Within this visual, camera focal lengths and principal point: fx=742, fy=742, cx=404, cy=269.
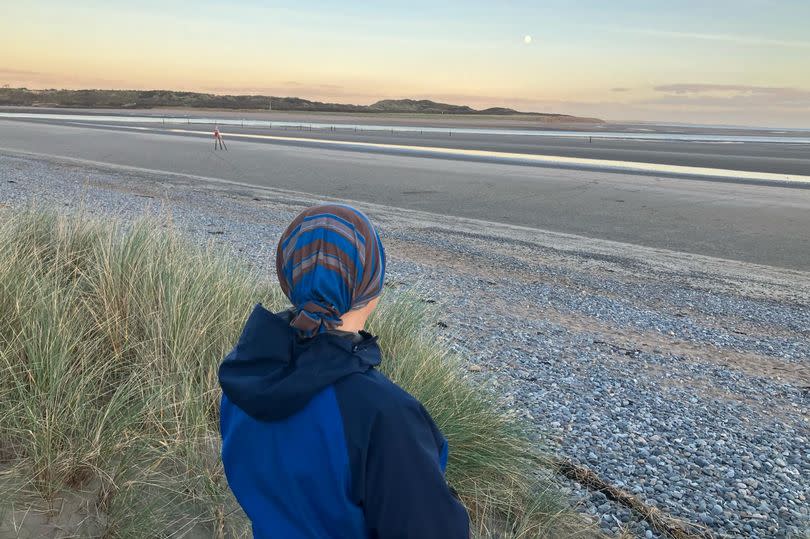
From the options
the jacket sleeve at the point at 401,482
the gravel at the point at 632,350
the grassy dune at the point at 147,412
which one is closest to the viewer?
the jacket sleeve at the point at 401,482

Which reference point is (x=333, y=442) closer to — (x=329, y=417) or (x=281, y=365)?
(x=329, y=417)

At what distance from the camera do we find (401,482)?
1.59m

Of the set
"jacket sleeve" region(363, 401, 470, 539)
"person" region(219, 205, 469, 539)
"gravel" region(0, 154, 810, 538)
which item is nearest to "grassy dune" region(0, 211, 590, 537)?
"gravel" region(0, 154, 810, 538)

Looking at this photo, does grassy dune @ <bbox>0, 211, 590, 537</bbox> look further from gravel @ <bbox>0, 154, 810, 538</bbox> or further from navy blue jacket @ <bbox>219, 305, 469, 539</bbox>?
navy blue jacket @ <bbox>219, 305, 469, 539</bbox>

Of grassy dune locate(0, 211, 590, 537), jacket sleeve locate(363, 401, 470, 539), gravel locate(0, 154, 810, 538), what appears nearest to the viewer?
jacket sleeve locate(363, 401, 470, 539)

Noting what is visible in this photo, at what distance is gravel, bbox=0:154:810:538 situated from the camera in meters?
4.45

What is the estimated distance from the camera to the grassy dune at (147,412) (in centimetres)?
314

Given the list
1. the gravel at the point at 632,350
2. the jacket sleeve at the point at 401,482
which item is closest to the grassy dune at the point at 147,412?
the gravel at the point at 632,350

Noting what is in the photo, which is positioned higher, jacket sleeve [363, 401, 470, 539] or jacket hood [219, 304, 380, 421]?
jacket hood [219, 304, 380, 421]

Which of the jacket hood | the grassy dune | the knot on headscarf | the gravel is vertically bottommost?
the gravel

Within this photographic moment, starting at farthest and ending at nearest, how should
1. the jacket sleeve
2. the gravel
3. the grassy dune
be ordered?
the gravel < the grassy dune < the jacket sleeve

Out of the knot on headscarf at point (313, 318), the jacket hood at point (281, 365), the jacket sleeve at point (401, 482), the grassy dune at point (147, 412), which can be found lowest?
the grassy dune at point (147, 412)

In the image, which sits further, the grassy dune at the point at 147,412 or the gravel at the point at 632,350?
the gravel at the point at 632,350

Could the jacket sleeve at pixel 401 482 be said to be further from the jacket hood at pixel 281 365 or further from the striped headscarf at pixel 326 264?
the striped headscarf at pixel 326 264
